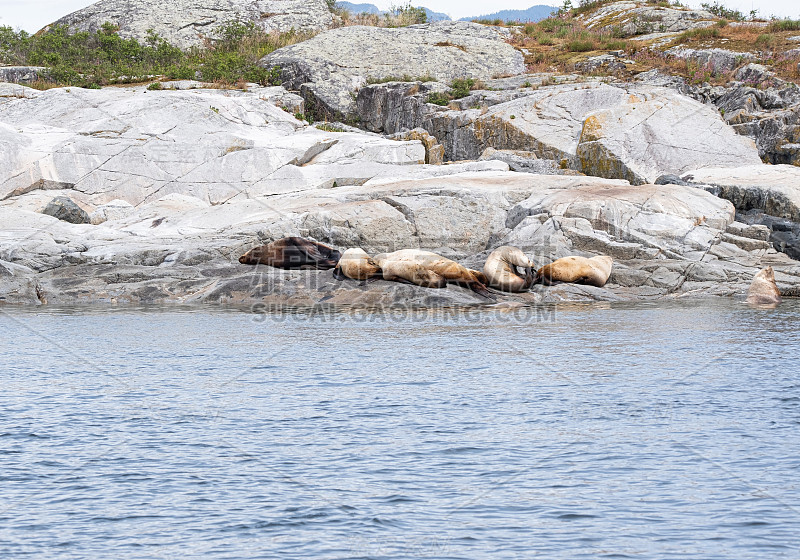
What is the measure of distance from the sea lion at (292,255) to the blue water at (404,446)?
653 centimetres

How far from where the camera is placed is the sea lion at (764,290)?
2142cm

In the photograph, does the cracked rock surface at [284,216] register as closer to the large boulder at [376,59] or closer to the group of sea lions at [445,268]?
the group of sea lions at [445,268]

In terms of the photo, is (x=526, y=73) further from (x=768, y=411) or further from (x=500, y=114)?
(x=768, y=411)

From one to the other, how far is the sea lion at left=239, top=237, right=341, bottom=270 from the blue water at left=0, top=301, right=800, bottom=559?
21.4 feet

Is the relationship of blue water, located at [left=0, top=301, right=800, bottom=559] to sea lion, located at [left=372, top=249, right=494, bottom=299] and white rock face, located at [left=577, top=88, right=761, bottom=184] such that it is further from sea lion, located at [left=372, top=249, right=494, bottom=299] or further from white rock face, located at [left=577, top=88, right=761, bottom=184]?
white rock face, located at [left=577, top=88, right=761, bottom=184]

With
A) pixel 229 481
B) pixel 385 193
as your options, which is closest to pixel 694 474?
pixel 229 481

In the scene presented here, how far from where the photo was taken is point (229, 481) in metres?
8.73

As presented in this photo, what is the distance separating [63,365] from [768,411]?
35.3 ft

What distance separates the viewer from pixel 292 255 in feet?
77.4

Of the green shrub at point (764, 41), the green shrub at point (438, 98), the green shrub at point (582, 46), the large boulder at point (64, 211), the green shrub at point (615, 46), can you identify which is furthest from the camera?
the green shrub at point (582, 46)

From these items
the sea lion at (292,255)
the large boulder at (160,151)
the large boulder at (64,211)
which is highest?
the large boulder at (160,151)

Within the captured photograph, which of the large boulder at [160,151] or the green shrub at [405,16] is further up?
the green shrub at [405,16]

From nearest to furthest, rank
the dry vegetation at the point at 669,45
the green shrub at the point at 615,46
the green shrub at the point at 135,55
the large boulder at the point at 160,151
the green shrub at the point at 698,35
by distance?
the large boulder at the point at 160,151
the green shrub at the point at 135,55
the dry vegetation at the point at 669,45
the green shrub at the point at 698,35
the green shrub at the point at 615,46

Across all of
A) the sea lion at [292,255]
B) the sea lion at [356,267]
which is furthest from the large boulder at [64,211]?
the sea lion at [356,267]
